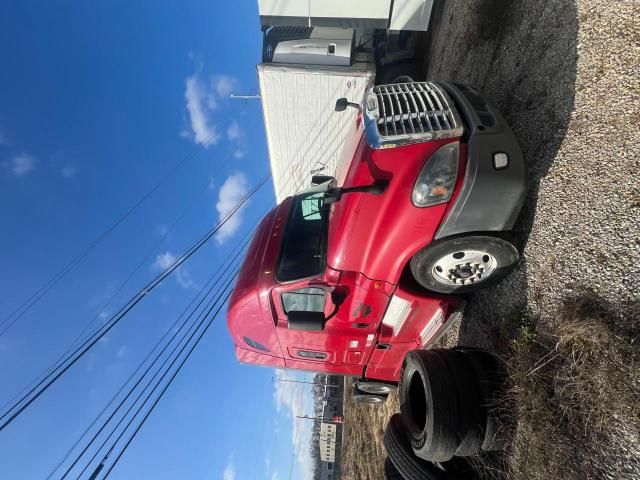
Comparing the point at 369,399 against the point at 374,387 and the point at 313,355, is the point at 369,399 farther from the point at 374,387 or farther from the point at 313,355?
the point at 313,355

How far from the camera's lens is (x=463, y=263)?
331cm

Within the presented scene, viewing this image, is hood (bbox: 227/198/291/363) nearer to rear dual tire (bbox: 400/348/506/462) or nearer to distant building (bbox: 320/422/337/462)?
rear dual tire (bbox: 400/348/506/462)

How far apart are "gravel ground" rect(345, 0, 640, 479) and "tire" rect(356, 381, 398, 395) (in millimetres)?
1360

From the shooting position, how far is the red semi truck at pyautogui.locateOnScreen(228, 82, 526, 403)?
9.78 ft

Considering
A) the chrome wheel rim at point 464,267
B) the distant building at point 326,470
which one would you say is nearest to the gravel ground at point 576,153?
the chrome wheel rim at point 464,267

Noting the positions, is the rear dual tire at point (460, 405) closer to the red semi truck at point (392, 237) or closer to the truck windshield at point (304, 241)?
the red semi truck at point (392, 237)

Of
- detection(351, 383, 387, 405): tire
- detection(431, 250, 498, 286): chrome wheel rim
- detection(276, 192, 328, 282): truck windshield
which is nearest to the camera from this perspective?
detection(431, 250, 498, 286): chrome wheel rim

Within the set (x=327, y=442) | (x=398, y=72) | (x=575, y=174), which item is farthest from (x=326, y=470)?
(x=575, y=174)

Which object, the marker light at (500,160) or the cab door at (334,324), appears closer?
the marker light at (500,160)

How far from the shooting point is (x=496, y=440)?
3057 millimetres

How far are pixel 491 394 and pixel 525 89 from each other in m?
3.04

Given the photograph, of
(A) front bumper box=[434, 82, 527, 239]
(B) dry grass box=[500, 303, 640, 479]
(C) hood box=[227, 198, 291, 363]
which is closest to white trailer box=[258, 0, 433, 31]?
(C) hood box=[227, 198, 291, 363]

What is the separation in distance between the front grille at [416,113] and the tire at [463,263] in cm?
90

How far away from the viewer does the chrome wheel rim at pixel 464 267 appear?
3.23 m
